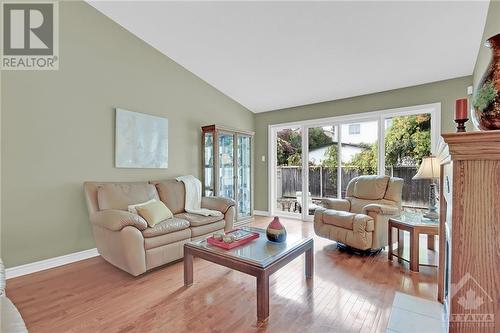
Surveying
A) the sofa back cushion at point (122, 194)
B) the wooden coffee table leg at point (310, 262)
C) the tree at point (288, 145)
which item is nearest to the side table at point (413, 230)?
the wooden coffee table leg at point (310, 262)

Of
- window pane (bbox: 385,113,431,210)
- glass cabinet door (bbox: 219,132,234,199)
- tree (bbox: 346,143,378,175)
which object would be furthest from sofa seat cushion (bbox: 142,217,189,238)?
window pane (bbox: 385,113,431,210)

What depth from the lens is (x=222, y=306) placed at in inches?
78.0

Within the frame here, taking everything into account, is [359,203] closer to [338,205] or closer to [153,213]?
[338,205]

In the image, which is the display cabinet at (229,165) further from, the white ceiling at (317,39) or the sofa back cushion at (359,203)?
the sofa back cushion at (359,203)

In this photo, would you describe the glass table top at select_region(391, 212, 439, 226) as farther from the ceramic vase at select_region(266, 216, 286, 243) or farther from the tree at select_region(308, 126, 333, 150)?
the tree at select_region(308, 126, 333, 150)

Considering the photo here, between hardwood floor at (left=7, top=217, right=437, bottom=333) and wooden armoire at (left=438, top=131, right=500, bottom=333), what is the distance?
111cm

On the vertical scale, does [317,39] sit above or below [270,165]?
above

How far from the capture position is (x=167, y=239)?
2.69 m

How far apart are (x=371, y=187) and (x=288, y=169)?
2067mm

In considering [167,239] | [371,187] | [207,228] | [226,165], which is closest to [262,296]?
[167,239]

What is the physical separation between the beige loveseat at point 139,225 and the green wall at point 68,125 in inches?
12.2

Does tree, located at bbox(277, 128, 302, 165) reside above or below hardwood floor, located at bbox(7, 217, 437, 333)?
above

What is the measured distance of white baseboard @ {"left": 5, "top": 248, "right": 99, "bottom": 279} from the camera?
2.51 metres

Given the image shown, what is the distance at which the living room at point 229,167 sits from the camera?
68.3 inches
